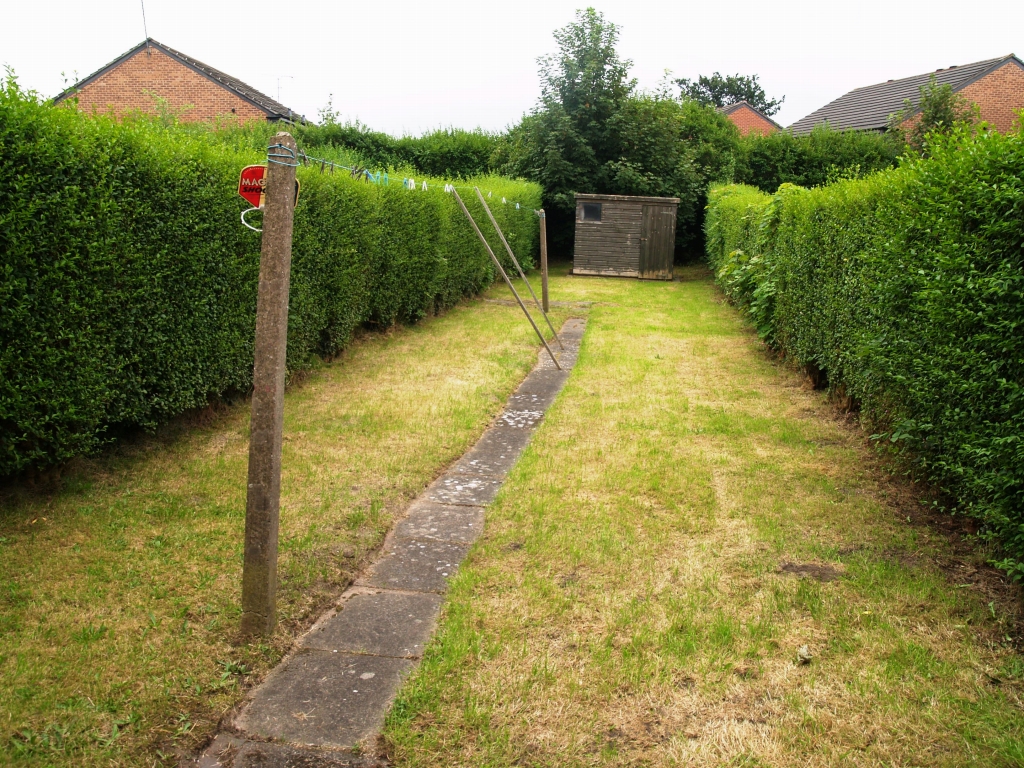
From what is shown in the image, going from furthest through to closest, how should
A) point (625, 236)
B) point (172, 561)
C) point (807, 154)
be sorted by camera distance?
point (807, 154), point (625, 236), point (172, 561)

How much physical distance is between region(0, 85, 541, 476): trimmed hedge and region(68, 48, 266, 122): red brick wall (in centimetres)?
2525

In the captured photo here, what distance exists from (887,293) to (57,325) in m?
5.19

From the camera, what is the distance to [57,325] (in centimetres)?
448

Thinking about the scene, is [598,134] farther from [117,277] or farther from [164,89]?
[117,277]

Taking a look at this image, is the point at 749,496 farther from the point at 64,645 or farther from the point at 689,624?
the point at 64,645

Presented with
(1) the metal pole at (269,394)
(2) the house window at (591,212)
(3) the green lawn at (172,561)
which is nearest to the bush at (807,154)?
(2) the house window at (591,212)

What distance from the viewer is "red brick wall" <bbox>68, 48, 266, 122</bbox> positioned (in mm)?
29609

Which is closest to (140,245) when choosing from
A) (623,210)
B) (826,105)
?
(623,210)

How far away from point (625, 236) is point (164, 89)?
66.3 ft

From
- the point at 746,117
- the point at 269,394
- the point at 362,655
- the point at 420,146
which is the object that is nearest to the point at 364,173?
the point at 269,394

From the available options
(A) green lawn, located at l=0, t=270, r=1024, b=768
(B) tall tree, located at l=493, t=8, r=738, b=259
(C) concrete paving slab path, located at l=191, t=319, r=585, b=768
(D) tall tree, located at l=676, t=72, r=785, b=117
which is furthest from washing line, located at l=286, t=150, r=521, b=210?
(D) tall tree, located at l=676, t=72, r=785, b=117

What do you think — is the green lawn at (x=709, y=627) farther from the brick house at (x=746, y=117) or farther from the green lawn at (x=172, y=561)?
the brick house at (x=746, y=117)

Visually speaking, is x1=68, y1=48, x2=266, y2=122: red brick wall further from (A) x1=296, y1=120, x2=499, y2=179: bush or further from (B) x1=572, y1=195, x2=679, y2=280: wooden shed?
(B) x1=572, y1=195, x2=679, y2=280: wooden shed

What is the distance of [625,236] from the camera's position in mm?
21406
